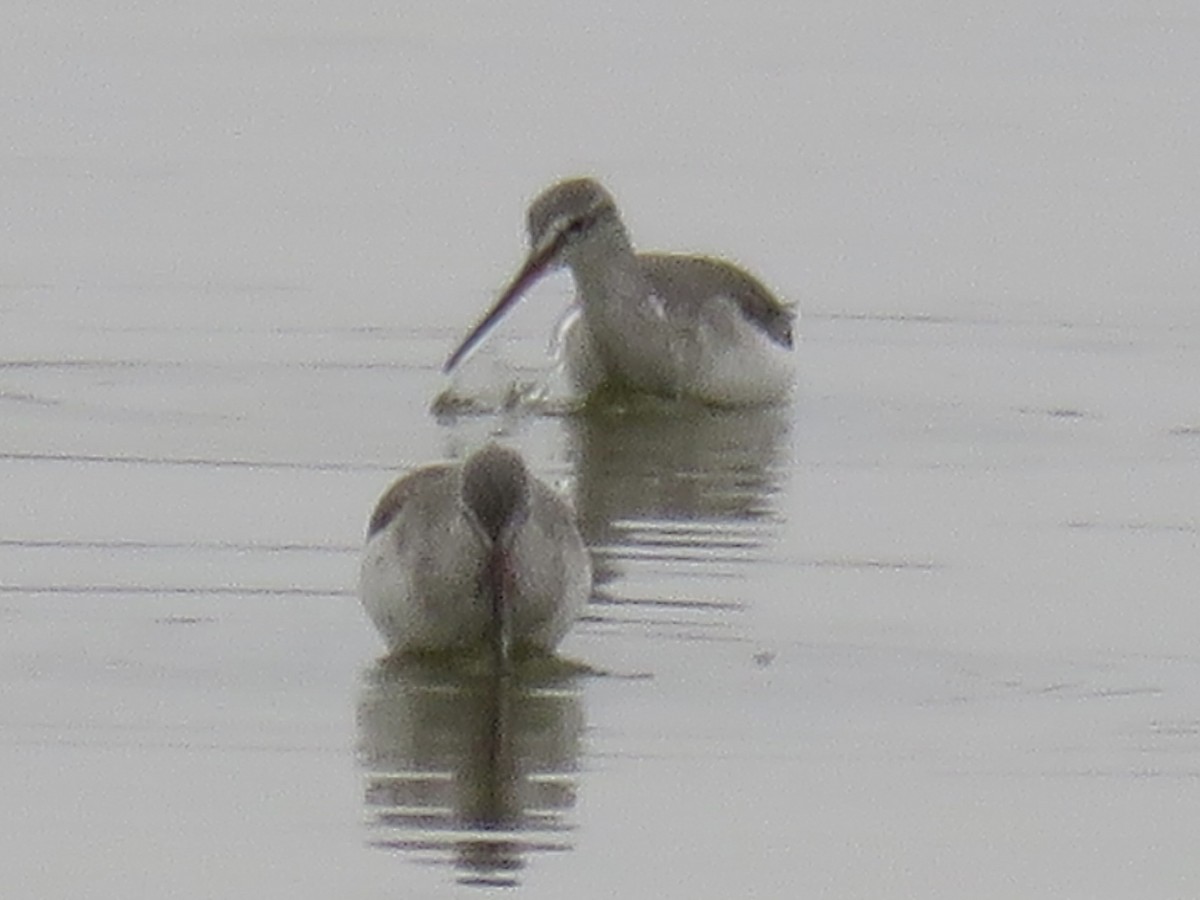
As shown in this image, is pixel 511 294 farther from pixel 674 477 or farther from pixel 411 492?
pixel 411 492

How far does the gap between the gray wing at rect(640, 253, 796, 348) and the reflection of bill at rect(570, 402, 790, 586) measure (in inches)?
21.6

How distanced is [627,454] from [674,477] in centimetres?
76

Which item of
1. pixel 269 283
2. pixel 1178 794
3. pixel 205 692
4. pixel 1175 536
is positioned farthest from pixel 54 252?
pixel 1178 794

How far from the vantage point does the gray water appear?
43.3 ft

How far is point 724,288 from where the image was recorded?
21.9m

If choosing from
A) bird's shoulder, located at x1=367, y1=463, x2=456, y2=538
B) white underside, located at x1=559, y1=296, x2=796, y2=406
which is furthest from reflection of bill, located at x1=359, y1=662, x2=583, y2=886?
white underside, located at x1=559, y1=296, x2=796, y2=406

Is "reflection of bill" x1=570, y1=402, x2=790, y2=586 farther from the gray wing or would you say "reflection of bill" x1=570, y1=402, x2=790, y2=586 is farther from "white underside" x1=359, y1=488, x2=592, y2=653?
"white underside" x1=359, y1=488, x2=592, y2=653

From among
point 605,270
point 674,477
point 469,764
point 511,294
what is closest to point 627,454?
point 674,477

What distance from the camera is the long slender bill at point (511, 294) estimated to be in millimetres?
20812

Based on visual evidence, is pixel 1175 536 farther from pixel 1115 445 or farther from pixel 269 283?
pixel 269 283

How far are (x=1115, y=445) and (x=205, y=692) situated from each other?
240 inches

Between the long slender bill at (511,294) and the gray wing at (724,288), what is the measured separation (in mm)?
622

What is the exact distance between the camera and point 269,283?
76.4 feet

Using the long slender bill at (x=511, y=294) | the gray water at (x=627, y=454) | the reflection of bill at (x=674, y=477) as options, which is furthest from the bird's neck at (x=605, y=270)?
the gray water at (x=627, y=454)
